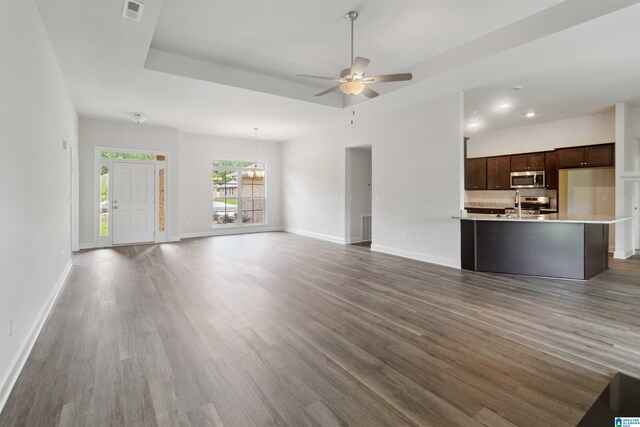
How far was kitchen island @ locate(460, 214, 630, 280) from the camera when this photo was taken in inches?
172

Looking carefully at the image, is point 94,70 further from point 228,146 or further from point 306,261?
point 228,146

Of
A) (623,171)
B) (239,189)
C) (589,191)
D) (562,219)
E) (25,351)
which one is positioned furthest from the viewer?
(239,189)

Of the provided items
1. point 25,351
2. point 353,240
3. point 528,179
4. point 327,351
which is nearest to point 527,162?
point 528,179

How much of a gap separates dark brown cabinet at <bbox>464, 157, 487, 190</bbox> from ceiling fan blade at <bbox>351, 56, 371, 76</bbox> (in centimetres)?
582

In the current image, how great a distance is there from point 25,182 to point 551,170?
874 cm

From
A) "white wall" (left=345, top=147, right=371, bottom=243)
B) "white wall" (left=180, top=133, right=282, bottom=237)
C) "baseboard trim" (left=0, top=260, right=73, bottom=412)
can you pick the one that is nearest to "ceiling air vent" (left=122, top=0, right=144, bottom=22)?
"baseboard trim" (left=0, top=260, right=73, bottom=412)

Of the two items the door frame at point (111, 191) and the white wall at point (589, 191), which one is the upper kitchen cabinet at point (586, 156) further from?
the door frame at point (111, 191)

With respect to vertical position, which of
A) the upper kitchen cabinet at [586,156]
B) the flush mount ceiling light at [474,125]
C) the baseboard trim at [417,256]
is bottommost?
the baseboard trim at [417,256]

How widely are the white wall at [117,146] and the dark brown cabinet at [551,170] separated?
28.4ft

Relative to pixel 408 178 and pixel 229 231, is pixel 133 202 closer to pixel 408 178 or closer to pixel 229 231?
pixel 229 231

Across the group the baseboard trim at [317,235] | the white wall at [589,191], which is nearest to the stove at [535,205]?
the white wall at [589,191]

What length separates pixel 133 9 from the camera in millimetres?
2912

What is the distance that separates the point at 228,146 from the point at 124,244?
368cm

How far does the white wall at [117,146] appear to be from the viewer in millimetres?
6875
